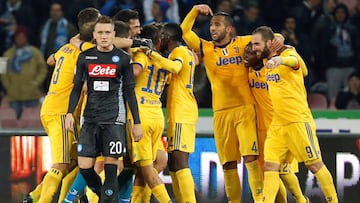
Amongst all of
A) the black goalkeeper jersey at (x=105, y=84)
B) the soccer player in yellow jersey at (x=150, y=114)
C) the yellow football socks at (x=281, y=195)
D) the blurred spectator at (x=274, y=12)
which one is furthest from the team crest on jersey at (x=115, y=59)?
the blurred spectator at (x=274, y=12)

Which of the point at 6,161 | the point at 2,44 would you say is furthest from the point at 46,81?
the point at 6,161

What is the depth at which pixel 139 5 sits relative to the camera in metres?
19.4

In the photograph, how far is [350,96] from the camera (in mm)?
18859

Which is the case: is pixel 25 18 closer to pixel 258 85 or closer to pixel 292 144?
pixel 258 85

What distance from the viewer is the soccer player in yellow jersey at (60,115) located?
13070mm

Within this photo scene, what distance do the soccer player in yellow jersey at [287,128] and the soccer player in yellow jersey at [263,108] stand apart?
0.92 ft

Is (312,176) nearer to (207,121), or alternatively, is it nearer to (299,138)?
(299,138)

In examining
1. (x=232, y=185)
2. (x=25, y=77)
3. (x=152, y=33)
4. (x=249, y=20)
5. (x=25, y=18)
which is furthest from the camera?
(x=25, y=18)

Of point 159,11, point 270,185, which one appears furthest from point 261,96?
point 159,11

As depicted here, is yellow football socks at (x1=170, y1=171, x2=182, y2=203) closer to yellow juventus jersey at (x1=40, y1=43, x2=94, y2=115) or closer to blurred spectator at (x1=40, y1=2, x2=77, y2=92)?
yellow juventus jersey at (x1=40, y1=43, x2=94, y2=115)

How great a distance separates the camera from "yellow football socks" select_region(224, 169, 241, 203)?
13766 mm

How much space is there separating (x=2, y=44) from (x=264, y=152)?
793 centimetres

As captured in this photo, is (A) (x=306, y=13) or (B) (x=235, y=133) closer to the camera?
(B) (x=235, y=133)

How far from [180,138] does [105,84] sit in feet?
4.23
